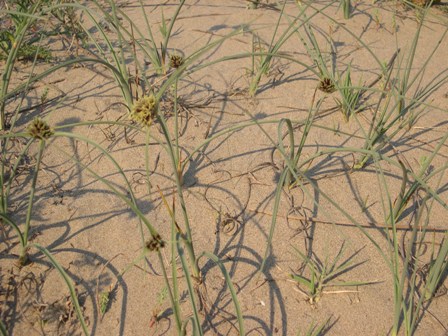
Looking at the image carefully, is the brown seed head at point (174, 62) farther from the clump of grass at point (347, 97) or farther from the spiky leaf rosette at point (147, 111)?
the clump of grass at point (347, 97)

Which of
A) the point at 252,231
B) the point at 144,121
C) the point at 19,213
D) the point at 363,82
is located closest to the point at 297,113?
the point at 363,82

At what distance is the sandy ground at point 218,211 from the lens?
44.5 inches

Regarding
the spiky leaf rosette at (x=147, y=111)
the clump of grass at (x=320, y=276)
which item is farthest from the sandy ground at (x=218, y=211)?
the spiky leaf rosette at (x=147, y=111)

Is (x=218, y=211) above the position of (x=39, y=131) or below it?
below

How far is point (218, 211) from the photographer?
1353 mm

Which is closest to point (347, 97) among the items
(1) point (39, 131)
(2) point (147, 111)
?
(2) point (147, 111)

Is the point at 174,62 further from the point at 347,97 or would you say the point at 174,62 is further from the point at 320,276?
the point at 320,276

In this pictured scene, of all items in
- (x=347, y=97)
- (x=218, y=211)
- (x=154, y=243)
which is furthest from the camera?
(x=347, y=97)

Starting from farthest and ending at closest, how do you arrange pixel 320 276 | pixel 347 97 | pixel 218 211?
pixel 347 97
pixel 218 211
pixel 320 276

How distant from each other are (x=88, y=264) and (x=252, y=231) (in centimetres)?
51

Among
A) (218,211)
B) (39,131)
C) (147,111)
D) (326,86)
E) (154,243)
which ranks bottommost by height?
(218,211)

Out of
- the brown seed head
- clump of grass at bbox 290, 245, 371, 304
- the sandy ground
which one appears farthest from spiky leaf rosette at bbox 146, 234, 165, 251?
the brown seed head

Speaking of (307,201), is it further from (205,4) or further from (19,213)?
(205,4)

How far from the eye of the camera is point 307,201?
4.56 ft
